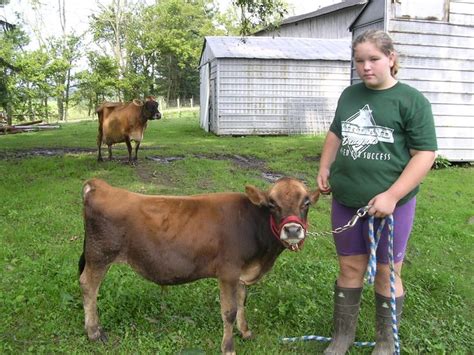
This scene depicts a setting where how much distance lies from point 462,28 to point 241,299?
1034cm

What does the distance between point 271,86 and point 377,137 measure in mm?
16676

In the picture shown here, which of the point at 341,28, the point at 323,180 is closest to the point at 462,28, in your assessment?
the point at 323,180

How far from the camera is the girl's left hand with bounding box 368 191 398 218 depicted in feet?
9.73

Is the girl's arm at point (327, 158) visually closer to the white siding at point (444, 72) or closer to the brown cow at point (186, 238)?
the brown cow at point (186, 238)

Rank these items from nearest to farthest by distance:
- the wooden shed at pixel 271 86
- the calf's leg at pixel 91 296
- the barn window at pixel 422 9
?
1. the calf's leg at pixel 91 296
2. the barn window at pixel 422 9
3. the wooden shed at pixel 271 86

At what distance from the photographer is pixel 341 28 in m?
34.2

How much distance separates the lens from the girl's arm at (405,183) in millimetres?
2963

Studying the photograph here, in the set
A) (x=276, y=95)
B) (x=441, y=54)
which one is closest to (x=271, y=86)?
(x=276, y=95)

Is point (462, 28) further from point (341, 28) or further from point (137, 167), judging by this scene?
point (341, 28)

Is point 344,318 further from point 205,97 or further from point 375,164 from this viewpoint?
point 205,97

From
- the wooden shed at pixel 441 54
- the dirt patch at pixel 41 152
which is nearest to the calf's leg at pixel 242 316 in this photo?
the wooden shed at pixel 441 54

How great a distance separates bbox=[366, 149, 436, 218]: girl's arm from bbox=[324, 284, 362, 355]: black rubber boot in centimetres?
87

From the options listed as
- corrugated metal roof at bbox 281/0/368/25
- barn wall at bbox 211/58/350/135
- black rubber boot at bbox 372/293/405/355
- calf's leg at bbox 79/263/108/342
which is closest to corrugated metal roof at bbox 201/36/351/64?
barn wall at bbox 211/58/350/135

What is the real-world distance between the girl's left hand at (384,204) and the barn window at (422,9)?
30.2ft
